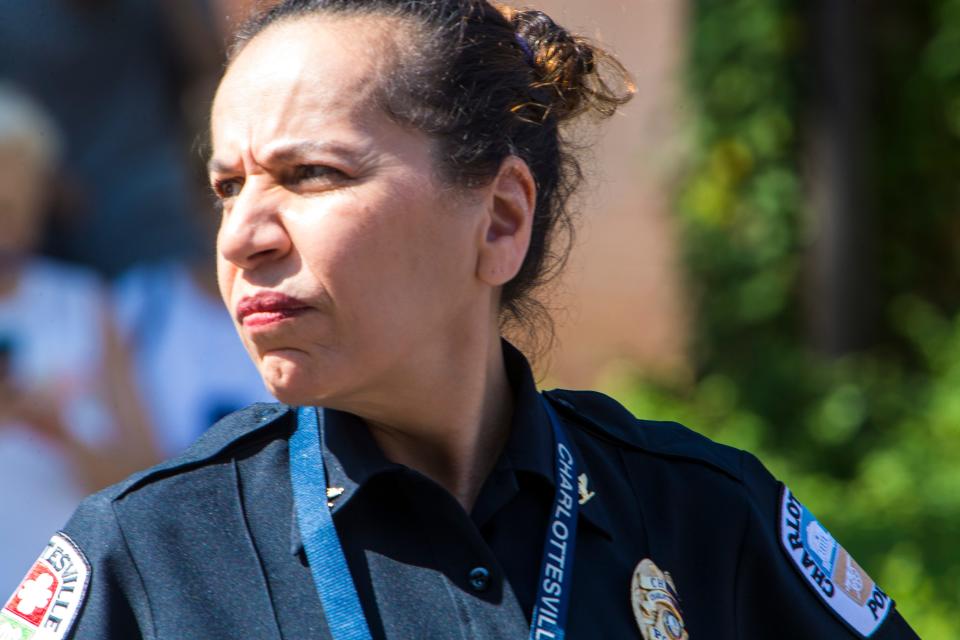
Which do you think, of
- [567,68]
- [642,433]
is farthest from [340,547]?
[567,68]

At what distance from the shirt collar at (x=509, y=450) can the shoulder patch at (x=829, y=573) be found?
13.4 inches

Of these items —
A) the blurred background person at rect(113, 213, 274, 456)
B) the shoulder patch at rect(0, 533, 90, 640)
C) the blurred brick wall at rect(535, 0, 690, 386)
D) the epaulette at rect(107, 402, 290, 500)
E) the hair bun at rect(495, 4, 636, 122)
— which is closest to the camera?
the shoulder patch at rect(0, 533, 90, 640)

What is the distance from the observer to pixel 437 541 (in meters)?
1.79

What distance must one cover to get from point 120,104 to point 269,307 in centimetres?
281

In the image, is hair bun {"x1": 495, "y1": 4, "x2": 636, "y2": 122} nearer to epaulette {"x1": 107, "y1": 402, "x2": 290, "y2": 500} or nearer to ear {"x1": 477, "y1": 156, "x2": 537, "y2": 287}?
ear {"x1": 477, "y1": 156, "x2": 537, "y2": 287}

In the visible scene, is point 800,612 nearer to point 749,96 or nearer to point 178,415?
point 178,415

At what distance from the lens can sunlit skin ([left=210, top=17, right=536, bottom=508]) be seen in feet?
5.64

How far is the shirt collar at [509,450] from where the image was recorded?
5.84ft

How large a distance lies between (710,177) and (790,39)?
793 millimetres

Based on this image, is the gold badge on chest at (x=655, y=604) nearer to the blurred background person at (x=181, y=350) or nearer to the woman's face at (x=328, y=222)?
the woman's face at (x=328, y=222)

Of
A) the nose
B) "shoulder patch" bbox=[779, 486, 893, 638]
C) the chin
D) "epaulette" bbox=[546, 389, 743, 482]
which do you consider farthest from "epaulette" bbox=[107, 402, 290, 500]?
"shoulder patch" bbox=[779, 486, 893, 638]

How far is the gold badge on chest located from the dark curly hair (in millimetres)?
461

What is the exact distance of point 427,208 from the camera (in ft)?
5.84

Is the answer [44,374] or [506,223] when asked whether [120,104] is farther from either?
[506,223]
